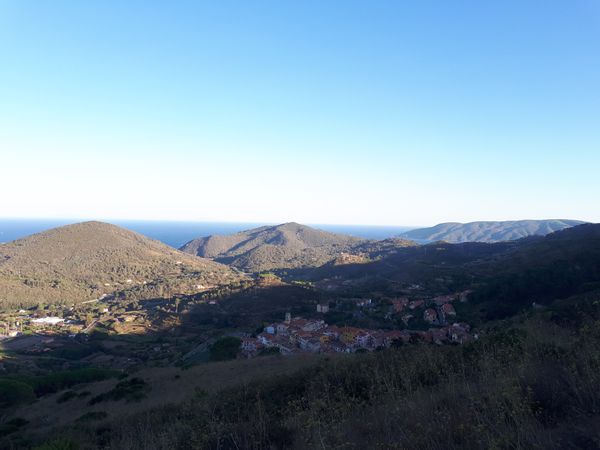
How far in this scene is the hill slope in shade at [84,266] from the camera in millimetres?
80625

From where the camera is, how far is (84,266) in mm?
101000

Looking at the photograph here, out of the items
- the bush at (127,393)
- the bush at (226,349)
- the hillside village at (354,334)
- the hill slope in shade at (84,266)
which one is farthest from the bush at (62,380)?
the hill slope in shade at (84,266)

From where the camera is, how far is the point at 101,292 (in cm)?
8600

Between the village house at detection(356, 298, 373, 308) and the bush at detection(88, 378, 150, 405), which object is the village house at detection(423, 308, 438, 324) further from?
the bush at detection(88, 378, 150, 405)

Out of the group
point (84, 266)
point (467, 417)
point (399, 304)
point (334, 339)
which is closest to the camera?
point (467, 417)

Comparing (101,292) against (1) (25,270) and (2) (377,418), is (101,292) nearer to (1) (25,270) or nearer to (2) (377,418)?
(1) (25,270)

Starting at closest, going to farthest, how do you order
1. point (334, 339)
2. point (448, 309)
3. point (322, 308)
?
1. point (334, 339)
2. point (448, 309)
3. point (322, 308)

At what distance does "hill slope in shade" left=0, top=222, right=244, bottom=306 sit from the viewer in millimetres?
80625

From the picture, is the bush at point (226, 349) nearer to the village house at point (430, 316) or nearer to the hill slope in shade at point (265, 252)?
the village house at point (430, 316)

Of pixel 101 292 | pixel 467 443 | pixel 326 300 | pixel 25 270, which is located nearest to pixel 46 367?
pixel 326 300

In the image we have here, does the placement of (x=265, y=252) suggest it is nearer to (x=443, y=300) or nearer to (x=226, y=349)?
(x=443, y=300)

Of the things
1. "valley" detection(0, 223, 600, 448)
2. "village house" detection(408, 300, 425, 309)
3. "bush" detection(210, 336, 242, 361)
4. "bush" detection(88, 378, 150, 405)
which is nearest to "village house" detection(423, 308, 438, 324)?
"valley" detection(0, 223, 600, 448)

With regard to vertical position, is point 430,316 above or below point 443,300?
below

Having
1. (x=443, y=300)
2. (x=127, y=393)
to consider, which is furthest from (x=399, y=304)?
(x=127, y=393)
